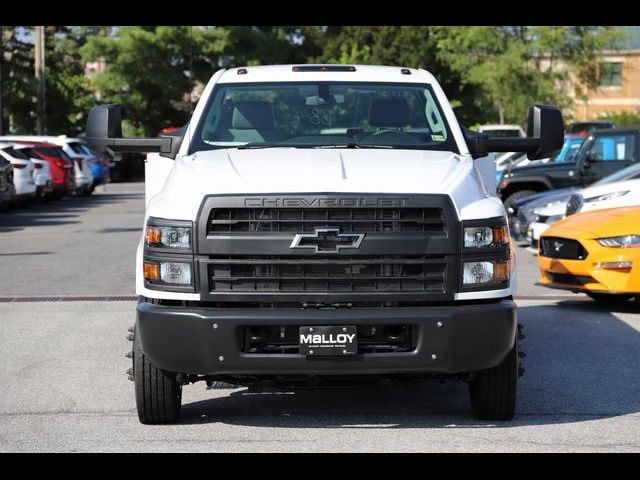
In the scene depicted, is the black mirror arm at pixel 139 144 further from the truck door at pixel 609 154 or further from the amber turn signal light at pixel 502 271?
the truck door at pixel 609 154

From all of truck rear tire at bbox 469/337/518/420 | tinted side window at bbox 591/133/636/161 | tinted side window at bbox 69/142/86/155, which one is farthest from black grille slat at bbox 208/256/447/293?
tinted side window at bbox 69/142/86/155

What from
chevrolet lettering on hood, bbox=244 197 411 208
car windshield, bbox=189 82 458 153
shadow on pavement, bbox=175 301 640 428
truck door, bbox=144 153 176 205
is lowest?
shadow on pavement, bbox=175 301 640 428

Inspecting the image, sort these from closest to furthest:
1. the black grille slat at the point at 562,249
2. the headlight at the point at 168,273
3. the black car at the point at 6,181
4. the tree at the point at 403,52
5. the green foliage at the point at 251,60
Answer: the headlight at the point at 168,273 → the black grille slat at the point at 562,249 → the black car at the point at 6,181 → the green foliage at the point at 251,60 → the tree at the point at 403,52

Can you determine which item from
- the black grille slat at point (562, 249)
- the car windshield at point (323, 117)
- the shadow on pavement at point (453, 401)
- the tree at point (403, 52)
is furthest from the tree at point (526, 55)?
the car windshield at point (323, 117)

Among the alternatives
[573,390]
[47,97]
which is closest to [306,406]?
[573,390]

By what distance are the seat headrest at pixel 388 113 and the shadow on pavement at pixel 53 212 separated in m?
16.6

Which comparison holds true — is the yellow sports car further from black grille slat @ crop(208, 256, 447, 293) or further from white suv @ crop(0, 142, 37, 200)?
white suv @ crop(0, 142, 37, 200)

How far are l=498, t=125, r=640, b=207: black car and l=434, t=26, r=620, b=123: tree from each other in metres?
28.3

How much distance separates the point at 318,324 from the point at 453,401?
1.64 meters

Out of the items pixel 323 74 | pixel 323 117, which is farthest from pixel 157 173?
pixel 323 74

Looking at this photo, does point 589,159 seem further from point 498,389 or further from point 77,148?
point 77,148

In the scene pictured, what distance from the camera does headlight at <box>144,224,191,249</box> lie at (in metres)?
6.61

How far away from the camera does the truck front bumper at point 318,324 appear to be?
21.3ft
